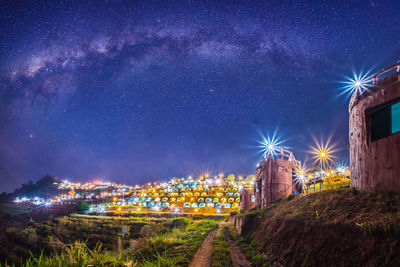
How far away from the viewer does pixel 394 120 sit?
9.54 meters

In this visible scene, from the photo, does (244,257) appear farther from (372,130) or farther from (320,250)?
(372,130)

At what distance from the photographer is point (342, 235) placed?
7.31m

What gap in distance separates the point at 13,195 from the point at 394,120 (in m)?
213

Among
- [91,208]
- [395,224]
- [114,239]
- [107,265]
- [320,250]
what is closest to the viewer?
[395,224]

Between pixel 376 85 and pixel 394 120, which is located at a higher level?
pixel 376 85

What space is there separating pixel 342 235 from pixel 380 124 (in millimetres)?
6541

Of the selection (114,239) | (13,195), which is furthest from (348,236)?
(13,195)

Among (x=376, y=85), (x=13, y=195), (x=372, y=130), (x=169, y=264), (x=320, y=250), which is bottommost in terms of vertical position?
(x=13, y=195)

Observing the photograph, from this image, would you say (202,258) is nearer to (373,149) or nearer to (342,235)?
(342,235)

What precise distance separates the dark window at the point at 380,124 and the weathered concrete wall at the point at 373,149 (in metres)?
0.26

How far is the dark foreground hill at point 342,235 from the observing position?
5891mm

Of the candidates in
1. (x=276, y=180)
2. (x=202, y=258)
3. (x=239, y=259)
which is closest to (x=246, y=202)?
(x=276, y=180)

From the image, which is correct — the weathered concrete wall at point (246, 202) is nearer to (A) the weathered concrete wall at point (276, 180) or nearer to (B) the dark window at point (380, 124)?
(A) the weathered concrete wall at point (276, 180)

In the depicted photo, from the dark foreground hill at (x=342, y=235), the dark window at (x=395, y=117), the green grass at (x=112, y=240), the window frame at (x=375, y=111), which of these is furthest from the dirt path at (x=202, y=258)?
the dark window at (x=395, y=117)
